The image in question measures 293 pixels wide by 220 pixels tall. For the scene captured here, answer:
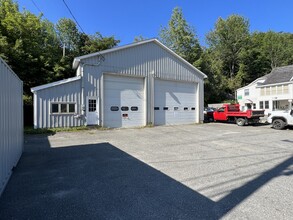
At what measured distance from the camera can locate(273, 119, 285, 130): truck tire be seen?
14.6m

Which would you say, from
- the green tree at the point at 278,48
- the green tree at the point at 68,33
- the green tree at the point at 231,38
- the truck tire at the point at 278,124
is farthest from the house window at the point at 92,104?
the green tree at the point at 278,48

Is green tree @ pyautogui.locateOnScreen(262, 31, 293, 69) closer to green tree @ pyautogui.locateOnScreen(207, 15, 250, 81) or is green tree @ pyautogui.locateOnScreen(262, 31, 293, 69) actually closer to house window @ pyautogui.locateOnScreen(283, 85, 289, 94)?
green tree @ pyautogui.locateOnScreen(207, 15, 250, 81)

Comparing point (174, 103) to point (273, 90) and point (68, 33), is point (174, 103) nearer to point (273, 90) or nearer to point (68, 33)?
point (273, 90)

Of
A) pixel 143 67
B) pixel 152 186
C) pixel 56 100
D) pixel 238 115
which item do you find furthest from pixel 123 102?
pixel 152 186

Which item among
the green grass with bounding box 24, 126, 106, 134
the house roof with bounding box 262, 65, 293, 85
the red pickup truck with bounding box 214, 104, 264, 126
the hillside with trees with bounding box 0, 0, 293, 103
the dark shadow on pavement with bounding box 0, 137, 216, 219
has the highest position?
the hillside with trees with bounding box 0, 0, 293, 103

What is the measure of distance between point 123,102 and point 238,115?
960 centimetres

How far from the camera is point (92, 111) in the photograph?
14.8 meters

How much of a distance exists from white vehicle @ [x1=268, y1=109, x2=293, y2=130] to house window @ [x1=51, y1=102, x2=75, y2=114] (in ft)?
46.1

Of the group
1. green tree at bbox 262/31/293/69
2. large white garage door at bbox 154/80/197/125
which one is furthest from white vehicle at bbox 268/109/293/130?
green tree at bbox 262/31/293/69

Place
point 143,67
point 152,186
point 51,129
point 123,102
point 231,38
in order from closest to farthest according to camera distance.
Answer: point 152,186 → point 51,129 → point 123,102 → point 143,67 → point 231,38

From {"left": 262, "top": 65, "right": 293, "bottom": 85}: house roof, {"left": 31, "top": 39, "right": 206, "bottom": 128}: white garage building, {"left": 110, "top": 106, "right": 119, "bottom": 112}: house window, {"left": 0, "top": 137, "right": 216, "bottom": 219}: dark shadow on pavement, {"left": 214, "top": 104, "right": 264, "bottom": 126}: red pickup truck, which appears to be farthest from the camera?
{"left": 262, "top": 65, "right": 293, "bottom": 85}: house roof

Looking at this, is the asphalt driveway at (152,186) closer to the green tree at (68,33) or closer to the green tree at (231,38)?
the green tree at (68,33)

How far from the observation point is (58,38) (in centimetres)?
3750

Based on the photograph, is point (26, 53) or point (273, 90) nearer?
point (26, 53)
